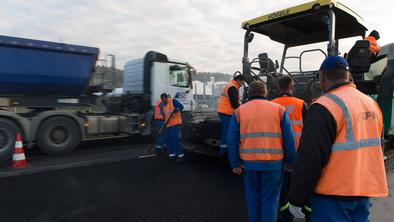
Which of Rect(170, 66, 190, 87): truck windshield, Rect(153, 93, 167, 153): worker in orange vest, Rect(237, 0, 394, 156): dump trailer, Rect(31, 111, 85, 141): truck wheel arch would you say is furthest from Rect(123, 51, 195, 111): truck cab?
Rect(237, 0, 394, 156): dump trailer

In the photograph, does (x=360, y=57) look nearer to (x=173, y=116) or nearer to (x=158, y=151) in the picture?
(x=173, y=116)

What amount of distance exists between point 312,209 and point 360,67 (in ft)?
11.3

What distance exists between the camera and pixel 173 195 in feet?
16.2

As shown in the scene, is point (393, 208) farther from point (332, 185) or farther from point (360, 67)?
point (332, 185)

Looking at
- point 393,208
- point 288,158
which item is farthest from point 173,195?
point 393,208

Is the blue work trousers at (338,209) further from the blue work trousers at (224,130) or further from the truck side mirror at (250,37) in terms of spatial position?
the truck side mirror at (250,37)

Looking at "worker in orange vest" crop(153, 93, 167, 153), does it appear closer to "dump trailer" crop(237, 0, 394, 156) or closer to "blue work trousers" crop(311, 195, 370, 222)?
"dump trailer" crop(237, 0, 394, 156)

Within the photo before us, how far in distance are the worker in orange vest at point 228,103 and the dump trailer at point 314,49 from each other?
0.54m

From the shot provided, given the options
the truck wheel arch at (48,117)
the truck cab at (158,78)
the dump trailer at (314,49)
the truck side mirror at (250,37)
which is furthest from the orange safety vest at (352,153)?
the truck cab at (158,78)

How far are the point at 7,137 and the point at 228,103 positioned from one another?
5.08m

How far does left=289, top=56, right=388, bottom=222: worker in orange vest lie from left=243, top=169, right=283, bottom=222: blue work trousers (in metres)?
1.01

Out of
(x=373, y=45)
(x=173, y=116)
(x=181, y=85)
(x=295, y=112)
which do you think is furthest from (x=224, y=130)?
(x=181, y=85)

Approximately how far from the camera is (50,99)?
8.68 meters

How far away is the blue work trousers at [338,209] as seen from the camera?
2.02 m
